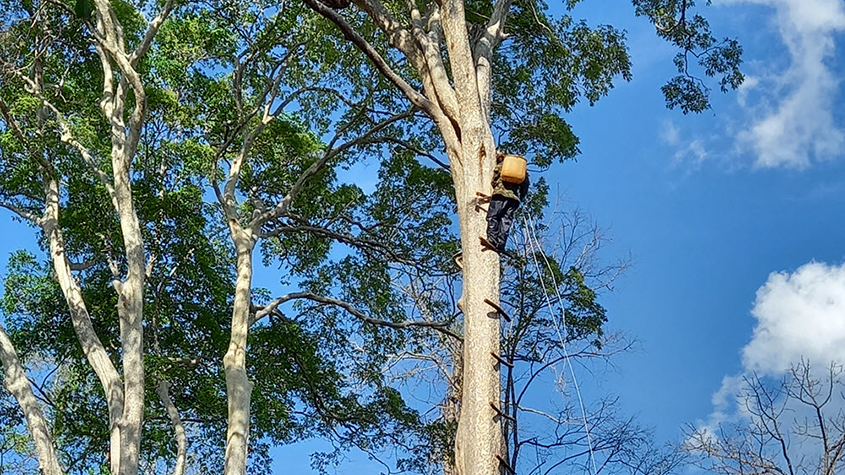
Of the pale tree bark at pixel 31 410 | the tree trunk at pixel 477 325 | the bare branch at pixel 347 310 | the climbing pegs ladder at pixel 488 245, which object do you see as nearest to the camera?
the tree trunk at pixel 477 325

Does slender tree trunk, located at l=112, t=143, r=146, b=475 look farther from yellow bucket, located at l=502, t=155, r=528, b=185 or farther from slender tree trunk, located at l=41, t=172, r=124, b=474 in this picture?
yellow bucket, located at l=502, t=155, r=528, b=185

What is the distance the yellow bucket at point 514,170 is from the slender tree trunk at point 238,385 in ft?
14.4

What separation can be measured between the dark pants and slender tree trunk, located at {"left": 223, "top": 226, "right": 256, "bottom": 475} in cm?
429

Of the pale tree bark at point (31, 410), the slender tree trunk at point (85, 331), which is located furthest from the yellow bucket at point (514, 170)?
the pale tree bark at point (31, 410)

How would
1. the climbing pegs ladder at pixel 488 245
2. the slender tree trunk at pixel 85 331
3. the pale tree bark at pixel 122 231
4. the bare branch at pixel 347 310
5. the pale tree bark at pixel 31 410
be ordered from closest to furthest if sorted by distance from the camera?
the climbing pegs ladder at pixel 488 245 → the pale tree bark at pixel 122 231 → the pale tree bark at pixel 31 410 → the slender tree trunk at pixel 85 331 → the bare branch at pixel 347 310

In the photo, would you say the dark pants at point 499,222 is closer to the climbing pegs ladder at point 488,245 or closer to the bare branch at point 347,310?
the climbing pegs ladder at point 488,245

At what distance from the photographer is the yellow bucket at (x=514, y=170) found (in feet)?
17.1

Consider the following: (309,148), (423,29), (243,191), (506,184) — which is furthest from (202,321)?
(506,184)

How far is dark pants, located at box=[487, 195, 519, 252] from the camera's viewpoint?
5113 millimetres

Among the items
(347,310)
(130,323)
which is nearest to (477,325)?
(130,323)

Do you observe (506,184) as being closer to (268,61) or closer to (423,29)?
(423,29)

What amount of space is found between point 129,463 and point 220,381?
304 cm

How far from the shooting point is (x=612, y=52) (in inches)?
376

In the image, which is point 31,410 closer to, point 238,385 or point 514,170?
point 238,385
